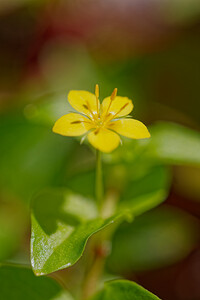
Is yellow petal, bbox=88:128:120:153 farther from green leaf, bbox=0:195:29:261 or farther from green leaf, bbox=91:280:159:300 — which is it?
green leaf, bbox=0:195:29:261

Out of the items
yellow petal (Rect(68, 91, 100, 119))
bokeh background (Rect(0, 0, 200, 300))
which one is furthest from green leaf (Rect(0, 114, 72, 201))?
yellow petal (Rect(68, 91, 100, 119))

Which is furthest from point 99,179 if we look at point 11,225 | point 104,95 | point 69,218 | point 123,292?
point 104,95

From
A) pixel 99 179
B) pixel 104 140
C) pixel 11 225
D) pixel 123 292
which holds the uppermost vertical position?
pixel 104 140

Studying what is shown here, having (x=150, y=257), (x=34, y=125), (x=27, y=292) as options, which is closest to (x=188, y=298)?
(x=150, y=257)

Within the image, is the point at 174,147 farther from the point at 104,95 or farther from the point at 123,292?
the point at 104,95

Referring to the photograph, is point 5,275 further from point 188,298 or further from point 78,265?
point 188,298
